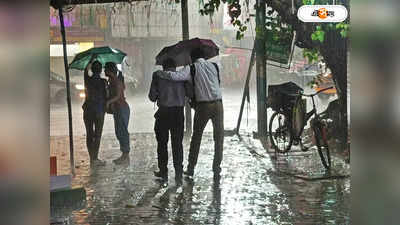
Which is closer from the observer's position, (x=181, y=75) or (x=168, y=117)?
(x=181, y=75)

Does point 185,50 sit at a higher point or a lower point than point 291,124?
higher

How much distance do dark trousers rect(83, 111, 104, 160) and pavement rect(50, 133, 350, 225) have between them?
75 millimetres

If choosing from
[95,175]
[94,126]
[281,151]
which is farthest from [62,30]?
[281,151]

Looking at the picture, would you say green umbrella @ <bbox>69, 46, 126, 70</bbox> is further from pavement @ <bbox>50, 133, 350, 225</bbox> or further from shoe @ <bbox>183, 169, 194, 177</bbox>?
shoe @ <bbox>183, 169, 194, 177</bbox>

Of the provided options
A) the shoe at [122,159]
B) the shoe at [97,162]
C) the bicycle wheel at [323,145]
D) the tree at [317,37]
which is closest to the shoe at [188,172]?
the shoe at [122,159]

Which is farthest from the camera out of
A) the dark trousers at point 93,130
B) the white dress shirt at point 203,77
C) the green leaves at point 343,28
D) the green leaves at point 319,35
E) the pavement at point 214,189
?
the dark trousers at point 93,130

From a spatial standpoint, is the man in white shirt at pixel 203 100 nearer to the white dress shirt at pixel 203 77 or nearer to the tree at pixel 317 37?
the white dress shirt at pixel 203 77

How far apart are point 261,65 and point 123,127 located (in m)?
1.66

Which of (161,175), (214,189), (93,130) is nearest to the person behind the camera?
(214,189)

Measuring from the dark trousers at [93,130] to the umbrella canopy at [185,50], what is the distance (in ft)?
3.10

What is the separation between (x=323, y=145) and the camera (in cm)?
597

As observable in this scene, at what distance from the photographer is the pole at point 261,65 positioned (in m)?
6.00

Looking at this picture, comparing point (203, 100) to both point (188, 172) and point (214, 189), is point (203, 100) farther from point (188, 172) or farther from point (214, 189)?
point (214, 189)

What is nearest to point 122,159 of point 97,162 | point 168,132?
point 97,162
